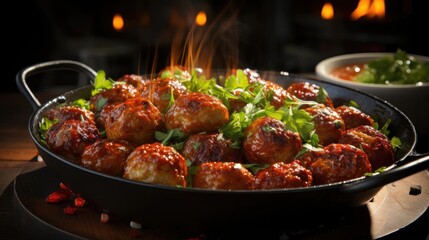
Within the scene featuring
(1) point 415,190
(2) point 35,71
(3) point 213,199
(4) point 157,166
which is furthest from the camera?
(2) point 35,71

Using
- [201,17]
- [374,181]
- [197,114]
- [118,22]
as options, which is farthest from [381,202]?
[201,17]

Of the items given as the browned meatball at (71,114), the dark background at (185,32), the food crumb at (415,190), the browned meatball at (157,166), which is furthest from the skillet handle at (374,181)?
the dark background at (185,32)

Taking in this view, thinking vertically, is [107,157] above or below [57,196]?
above

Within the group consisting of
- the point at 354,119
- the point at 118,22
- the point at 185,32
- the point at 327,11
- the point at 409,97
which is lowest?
the point at 185,32

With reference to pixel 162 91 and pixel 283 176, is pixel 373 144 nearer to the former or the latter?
pixel 283 176

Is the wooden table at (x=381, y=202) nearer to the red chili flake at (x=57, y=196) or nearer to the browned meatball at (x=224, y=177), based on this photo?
the red chili flake at (x=57, y=196)

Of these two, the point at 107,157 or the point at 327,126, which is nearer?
the point at 107,157

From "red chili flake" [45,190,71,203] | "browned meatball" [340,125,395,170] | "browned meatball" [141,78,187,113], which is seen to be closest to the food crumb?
"browned meatball" [340,125,395,170]

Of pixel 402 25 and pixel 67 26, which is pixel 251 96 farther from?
pixel 402 25
